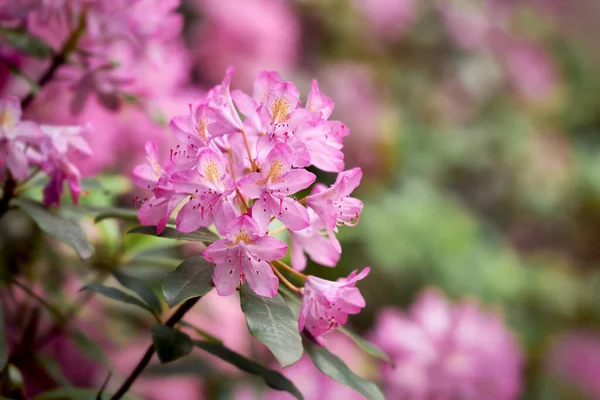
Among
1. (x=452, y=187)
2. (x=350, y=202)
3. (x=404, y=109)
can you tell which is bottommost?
(x=452, y=187)

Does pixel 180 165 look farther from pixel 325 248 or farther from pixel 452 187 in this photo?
pixel 452 187

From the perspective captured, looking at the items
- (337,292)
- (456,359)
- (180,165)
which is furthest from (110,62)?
(456,359)

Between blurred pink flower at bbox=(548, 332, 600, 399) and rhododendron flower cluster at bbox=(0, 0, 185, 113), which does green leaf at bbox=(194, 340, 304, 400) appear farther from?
blurred pink flower at bbox=(548, 332, 600, 399)

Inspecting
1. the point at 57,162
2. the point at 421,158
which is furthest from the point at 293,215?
the point at 421,158

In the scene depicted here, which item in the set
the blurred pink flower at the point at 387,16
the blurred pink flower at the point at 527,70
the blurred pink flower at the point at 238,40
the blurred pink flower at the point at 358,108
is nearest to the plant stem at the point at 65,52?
the blurred pink flower at the point at 238,40

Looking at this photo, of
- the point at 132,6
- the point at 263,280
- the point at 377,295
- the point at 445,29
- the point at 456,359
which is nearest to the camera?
the point at 263,280

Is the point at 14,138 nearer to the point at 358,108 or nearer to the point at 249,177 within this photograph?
the point at 249,177
